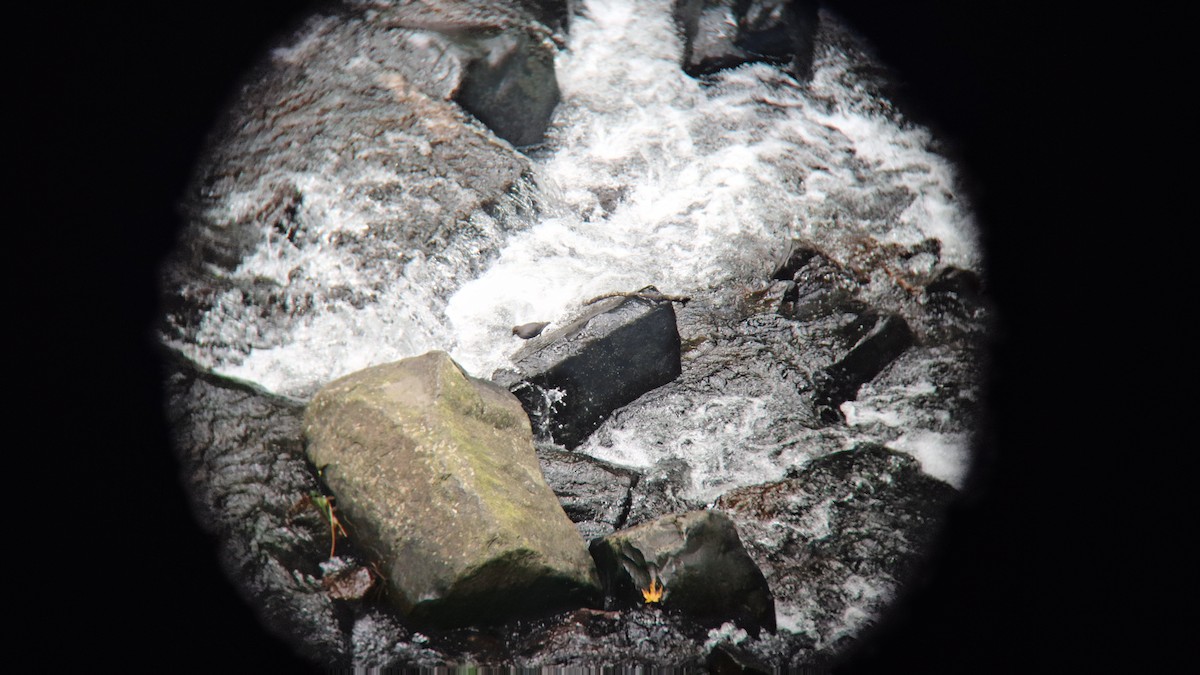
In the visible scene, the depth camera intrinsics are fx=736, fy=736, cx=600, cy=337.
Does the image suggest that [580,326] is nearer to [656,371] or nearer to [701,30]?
[656,371]

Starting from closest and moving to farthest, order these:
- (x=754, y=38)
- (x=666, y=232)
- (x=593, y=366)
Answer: (x=593, y=366) < (x=666, y=232) < (x=754, y=38)

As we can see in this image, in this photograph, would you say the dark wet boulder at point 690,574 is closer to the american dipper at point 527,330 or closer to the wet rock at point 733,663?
the wet rock at point 733,663

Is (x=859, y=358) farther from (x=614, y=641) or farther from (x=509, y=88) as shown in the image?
(x=509, y=88)

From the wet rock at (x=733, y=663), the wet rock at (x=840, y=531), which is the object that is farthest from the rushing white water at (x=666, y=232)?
the wet rock at (x=733, y=663)

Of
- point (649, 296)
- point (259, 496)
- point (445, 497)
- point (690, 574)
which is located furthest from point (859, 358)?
point (259, 496)

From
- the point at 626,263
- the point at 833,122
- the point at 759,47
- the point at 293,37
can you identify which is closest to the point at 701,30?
the point at 759,47
